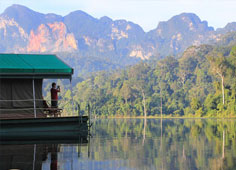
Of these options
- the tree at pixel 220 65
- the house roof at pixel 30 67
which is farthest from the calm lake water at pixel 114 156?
the tree at pixel 220 65

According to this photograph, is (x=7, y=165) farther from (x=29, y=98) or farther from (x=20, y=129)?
(x=29, y=98)

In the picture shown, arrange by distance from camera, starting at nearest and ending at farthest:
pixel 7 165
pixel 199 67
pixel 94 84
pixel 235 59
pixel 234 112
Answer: pixel 7 165 → pixel 234 112 → pixel 235 59 → pixel 199 67 → pixel 94 84

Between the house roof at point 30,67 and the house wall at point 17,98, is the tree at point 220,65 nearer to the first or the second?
the house roof at point 30,67

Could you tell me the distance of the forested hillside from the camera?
2825 inches

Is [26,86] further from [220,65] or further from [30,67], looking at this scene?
[220,65]

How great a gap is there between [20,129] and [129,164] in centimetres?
861

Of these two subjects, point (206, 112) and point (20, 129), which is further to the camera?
point (206, 112)

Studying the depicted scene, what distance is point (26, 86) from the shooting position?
66.9ft

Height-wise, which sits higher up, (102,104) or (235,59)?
(235,59)

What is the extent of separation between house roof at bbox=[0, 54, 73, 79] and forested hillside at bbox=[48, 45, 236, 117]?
48.3m

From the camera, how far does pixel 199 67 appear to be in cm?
10538

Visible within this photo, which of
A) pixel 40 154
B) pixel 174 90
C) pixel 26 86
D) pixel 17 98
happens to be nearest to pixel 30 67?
pixel 26 86

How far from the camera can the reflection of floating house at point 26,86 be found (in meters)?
19.0

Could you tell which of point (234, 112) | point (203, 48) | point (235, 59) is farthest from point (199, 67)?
point (234, 112)
